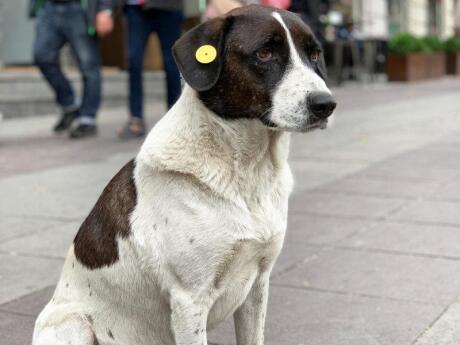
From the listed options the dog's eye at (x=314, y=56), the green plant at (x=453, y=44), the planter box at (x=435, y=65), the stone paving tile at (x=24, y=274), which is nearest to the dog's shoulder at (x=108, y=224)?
the dog's eye at (x=314, y=56)

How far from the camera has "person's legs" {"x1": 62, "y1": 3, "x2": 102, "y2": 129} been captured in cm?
927

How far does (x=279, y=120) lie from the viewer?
2.49m

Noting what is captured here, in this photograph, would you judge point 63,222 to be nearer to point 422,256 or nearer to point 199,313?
point 422,256

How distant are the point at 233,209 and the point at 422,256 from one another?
2.28 metres

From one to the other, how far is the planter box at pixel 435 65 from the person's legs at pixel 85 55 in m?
14.8

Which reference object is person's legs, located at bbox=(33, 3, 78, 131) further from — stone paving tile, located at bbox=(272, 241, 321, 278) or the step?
stone paving tile, located at bbox=(272, 241, 321, 278)

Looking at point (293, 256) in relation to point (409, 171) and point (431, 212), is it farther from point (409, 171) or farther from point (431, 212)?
point (409, 171)

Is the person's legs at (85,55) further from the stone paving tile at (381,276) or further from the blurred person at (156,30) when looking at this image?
the stone paving tile at (381,276)

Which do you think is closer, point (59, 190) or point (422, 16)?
point (59, 190)

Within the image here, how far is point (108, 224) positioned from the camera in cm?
275

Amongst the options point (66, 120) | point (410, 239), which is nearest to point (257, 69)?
point (410, 239)

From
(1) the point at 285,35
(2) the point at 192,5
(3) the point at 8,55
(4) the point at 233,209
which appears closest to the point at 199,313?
(4) the point at 233,209

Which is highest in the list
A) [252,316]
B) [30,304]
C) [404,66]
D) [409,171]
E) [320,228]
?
[252,316]

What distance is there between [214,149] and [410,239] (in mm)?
2599
